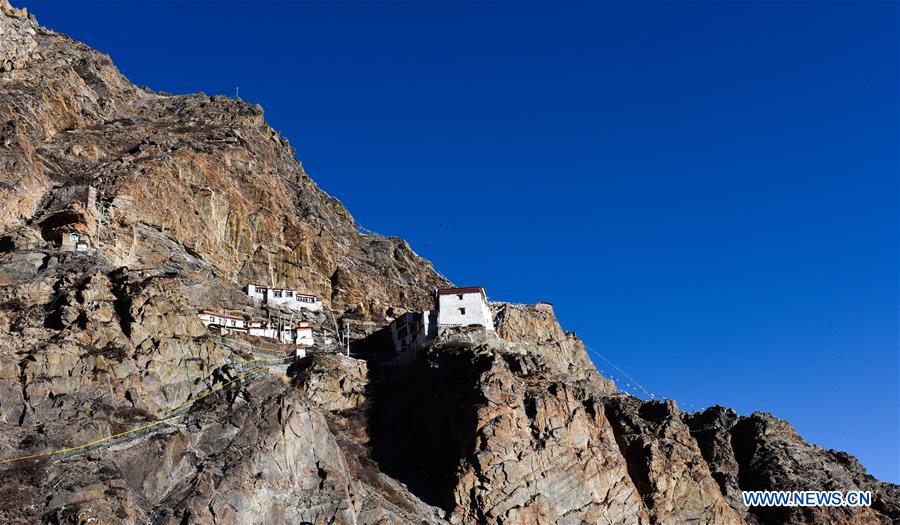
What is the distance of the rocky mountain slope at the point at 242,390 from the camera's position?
158 feet

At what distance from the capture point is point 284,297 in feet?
298

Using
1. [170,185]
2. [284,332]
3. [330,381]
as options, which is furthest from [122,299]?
[170,185]

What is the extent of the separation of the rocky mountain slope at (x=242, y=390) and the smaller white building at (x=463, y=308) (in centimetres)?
301

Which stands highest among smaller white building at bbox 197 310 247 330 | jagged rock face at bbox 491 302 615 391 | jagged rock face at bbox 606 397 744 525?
jagged rock face at bbox 491 302 615 391

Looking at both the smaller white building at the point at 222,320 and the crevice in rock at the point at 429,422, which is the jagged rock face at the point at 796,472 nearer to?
the crevice in rock at the point at 429,422

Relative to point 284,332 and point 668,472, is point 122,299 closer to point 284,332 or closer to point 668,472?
point 284,332

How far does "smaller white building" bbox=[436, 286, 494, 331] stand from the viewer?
8325cm

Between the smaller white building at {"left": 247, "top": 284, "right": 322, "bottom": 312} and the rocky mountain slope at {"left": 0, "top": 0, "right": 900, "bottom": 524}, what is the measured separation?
2450 millimetres

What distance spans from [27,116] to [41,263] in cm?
3625

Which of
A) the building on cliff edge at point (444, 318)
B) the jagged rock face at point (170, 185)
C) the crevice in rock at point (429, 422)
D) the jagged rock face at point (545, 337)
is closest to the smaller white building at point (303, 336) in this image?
the building on cliff edge at point (444, 318)

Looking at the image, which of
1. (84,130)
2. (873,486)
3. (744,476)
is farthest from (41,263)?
(873,486)

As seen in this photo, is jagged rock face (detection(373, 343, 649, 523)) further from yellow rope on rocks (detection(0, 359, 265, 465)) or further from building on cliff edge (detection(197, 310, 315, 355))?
yellow rope on rocks (detection(0, 359, 265, 465))

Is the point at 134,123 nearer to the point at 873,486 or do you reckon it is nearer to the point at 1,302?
the point at 1,302

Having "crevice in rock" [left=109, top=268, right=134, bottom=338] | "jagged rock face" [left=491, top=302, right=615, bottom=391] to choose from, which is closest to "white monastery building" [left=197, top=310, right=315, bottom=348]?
"crevice in rock" [left=109, top=268, right=134, bottom=338]
